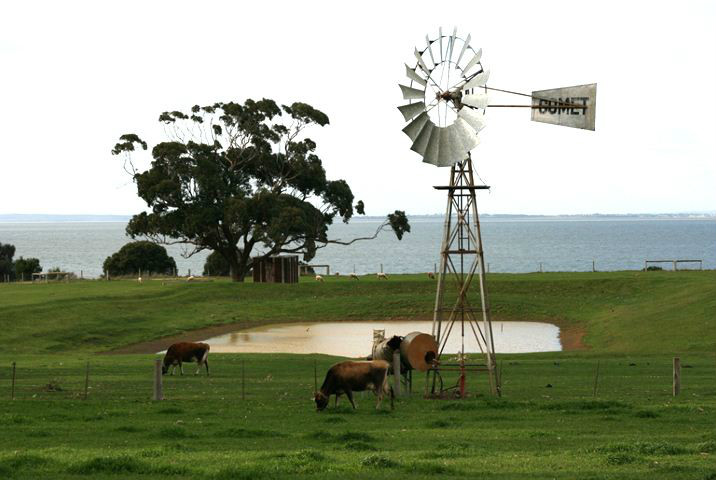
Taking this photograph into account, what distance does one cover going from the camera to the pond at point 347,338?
169 feet

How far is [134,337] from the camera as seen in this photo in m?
55.8

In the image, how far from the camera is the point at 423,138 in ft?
100.0

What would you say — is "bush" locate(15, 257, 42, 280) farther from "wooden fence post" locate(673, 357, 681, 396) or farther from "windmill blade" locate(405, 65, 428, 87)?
"wooden fence post" locate(673, 357, 681, 396)

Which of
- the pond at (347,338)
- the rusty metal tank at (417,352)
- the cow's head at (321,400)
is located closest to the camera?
the cow's head at (321,400)

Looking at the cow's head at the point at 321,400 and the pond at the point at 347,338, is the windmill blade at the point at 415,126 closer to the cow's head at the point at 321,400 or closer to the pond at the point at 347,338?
the cow's head at the point at 321,400

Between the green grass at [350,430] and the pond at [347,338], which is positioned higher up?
the pond at [347,338]

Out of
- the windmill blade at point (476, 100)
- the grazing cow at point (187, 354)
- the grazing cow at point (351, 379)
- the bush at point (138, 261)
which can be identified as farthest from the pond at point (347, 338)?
the bush at point (138, 261)

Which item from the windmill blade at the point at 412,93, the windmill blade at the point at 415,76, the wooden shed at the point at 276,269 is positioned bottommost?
the wooden shed at the point at 276,269

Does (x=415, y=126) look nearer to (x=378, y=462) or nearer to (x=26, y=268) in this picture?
(x=378, y=462)

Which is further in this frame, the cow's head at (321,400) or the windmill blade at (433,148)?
the windmill blade at (433,148)

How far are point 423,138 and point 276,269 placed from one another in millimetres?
55538

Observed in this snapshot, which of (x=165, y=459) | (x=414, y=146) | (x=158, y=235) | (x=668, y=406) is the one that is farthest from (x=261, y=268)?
(x=165, y=459)

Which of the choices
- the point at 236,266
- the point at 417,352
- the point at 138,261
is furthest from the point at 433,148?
the point at 138,261

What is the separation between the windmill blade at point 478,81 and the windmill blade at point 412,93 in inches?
55.5
